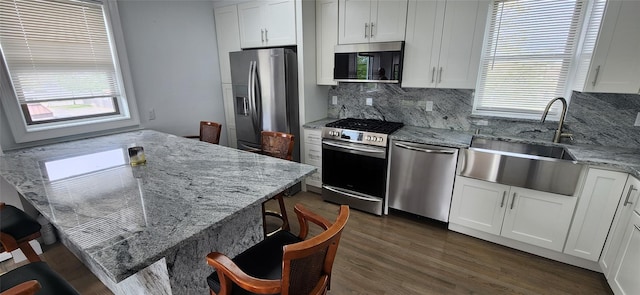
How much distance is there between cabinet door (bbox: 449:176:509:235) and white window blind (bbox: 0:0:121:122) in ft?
11.8

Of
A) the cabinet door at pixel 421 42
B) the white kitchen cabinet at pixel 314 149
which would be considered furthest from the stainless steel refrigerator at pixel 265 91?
the cabinet door at pixel 421 42

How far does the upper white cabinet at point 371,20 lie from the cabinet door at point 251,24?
96cm

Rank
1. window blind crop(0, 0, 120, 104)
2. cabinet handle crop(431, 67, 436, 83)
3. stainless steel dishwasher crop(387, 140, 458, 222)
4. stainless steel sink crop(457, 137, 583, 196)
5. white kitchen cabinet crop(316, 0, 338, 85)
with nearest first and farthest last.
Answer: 1. stainless steel sink crop(457, 137, 583, 196)
2. window blind crop(0, 0, 120, 104)
3. stainless steel dishwasher crop(387, 140, 458, 222)
4. cabinet handle crop(431, 67, 436, 83)
5. white kitchen cabinet crop(316, 0, 338, 85)

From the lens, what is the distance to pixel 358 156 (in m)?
2.82

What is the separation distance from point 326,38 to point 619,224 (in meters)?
2.94

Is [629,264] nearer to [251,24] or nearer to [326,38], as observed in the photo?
[326,38]

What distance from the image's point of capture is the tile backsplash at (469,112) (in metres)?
2.21

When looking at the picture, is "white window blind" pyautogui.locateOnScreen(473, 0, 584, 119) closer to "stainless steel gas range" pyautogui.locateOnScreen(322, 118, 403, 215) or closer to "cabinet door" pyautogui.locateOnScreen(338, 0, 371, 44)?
"stainless steel gas range" pyautogui.locateOnScreen(322, 118, 403, 215)

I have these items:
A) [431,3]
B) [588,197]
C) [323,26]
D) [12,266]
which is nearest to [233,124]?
[323,26]

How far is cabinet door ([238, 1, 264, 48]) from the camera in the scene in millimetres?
3143

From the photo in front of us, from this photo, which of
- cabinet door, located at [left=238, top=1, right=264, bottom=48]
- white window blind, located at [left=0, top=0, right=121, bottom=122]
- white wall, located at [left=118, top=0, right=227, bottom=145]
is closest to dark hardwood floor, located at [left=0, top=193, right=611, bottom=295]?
white window blind, located at [left=0, top=0, right=121, bottom=122]

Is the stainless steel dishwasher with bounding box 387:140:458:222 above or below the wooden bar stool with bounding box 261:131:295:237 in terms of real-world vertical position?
below

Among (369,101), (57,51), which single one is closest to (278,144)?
(369,101)

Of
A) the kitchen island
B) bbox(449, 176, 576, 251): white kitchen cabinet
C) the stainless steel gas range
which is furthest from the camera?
the stainless steel gas range
